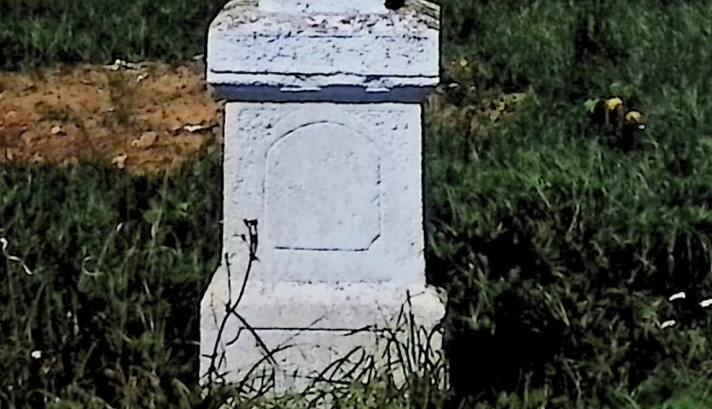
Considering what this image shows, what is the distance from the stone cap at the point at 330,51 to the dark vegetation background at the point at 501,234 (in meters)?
0.69

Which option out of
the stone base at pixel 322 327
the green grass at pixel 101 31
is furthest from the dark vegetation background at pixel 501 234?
the stone base at pixel 322 327

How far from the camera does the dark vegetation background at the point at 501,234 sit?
150 inches

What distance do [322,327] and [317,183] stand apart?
31cm

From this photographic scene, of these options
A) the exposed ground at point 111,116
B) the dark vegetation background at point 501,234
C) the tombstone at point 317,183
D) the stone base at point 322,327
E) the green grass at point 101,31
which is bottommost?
the exposed ground at point 111,116

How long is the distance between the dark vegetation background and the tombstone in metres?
0.25

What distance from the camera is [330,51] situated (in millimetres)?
3441

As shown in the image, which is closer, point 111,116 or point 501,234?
point 501,234

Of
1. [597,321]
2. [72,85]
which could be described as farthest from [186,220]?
[72,85]

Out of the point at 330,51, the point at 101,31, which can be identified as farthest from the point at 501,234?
the point at 101,31

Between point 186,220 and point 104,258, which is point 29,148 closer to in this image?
point 186,220

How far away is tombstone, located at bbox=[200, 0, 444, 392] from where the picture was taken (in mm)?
3445

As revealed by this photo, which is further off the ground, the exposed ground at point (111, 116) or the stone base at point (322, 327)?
the stone base at point (322, 327)

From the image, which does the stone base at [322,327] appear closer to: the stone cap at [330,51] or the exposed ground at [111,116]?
the stone cap at [330,51]

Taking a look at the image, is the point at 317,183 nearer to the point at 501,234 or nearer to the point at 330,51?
the point at 330,51
